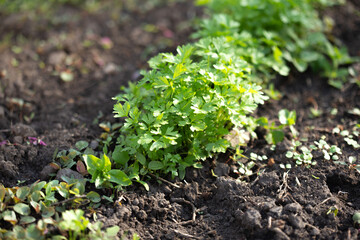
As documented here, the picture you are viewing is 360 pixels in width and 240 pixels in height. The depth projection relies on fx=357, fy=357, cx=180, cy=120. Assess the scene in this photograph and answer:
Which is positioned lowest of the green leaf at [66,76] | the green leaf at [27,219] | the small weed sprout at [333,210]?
the small weed sprout at [333,210]

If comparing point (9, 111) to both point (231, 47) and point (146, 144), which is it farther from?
point (231, 47)

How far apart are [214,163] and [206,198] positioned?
0.97 feet

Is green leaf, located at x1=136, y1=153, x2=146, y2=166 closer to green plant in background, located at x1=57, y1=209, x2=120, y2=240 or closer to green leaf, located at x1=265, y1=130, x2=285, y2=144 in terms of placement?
green plant in background, located at x1=57, y1=209, x2=120, y2=240

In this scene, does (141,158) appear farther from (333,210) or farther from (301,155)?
(333,210)

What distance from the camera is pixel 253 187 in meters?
2.55

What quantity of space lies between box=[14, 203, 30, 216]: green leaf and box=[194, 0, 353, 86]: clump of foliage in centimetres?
204

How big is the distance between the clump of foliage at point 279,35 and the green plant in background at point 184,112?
0.72 metres

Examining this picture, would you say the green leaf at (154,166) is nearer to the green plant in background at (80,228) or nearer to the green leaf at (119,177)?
the green leaf at (119,177)

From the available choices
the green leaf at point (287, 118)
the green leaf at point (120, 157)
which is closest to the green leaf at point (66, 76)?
the green leaf at point (120, 157)

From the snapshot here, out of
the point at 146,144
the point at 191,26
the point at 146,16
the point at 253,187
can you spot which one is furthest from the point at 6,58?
the point at 253,187

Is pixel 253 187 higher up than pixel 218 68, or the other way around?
pixel 218 68

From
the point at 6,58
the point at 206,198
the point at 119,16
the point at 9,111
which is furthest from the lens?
the point at 119,16

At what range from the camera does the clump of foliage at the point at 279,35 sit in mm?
3346

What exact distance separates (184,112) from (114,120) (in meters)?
0.91
